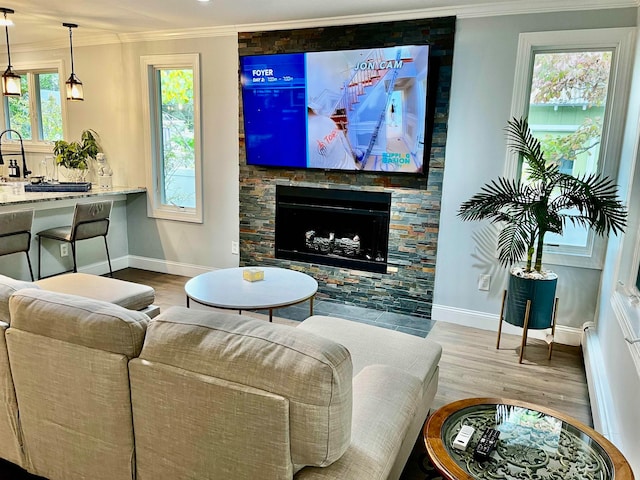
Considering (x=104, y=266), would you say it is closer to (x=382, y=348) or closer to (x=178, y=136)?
(x=178, y=136)

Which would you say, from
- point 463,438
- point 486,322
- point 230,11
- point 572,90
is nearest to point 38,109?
point 230,11

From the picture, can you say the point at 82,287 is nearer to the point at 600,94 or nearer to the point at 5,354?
the point at 5,354

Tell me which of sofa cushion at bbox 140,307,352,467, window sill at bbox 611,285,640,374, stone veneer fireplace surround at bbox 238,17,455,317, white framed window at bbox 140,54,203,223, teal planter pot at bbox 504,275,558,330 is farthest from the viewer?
white framed window at bbox 140,54,203,223

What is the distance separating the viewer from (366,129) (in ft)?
12.5

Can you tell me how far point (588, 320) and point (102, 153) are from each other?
4.85 m

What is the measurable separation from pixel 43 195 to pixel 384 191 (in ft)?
9.87

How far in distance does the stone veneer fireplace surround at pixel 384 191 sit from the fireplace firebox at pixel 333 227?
2.2 inches

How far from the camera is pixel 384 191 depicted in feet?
12.9

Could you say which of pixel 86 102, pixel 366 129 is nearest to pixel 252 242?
pixel 366 129

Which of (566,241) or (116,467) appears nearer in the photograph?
(116,467)

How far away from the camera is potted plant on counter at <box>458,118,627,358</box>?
2877 millimetres

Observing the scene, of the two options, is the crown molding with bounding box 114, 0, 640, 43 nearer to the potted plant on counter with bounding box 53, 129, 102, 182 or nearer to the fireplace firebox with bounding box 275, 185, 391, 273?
the potted plant on counter with bounding box 53, 129, 102, 182

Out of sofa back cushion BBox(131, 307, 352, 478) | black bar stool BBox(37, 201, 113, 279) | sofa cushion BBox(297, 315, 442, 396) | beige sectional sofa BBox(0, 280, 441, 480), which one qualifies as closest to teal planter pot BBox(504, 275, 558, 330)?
sofa cushion BBox(297, 315, 442, 396)

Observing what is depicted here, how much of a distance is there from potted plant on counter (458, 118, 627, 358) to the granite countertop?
337cm
